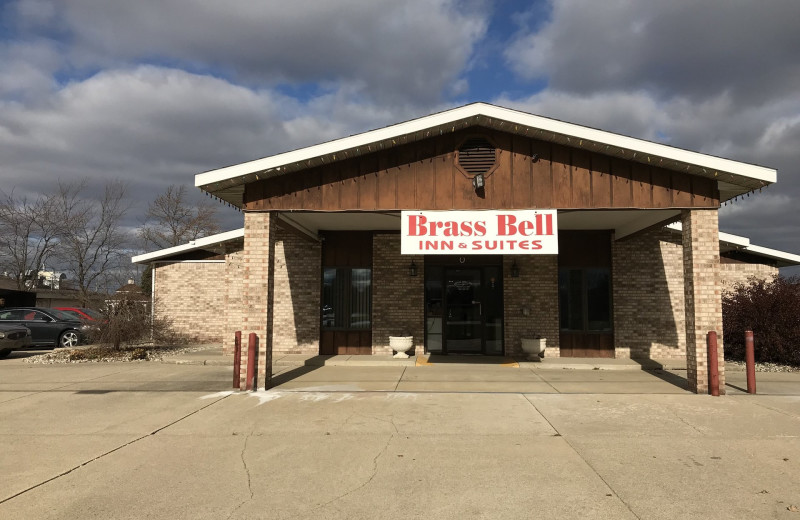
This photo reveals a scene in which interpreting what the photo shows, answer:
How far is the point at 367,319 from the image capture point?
13.6 m

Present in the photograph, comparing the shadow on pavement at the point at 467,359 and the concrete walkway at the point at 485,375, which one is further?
the shadow on pavement at the point at 467,359

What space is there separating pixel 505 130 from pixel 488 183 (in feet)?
3.48

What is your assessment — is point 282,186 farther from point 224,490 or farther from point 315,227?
point 224,490

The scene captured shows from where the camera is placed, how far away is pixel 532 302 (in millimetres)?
13203

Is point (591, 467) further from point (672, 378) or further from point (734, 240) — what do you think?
point (734, 240)

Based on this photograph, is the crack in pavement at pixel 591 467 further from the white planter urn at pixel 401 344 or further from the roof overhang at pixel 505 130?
the white planter urn at pixel 401 344

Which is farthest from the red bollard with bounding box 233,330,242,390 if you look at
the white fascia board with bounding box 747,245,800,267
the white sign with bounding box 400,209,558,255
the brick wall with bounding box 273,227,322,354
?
the white fascia board with bounding box 747,245,800,267

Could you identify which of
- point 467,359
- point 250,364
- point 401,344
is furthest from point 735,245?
point 250,364

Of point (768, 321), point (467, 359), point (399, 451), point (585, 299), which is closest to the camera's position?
point (399, 451)

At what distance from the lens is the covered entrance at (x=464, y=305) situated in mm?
13383

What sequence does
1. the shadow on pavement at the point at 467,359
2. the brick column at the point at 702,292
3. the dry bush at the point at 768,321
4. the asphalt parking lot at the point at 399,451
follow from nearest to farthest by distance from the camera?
the asphalt parking lot at the point at 399,451, the brick column at the point at 702,292, the dry bush at the point at 768,321, the shadow on pavement at the point at 467,359

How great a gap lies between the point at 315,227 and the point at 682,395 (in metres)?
9.09

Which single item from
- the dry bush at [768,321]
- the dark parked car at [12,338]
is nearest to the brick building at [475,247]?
the dry bush at [768,321]

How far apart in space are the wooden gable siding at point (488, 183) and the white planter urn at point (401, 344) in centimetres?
486
